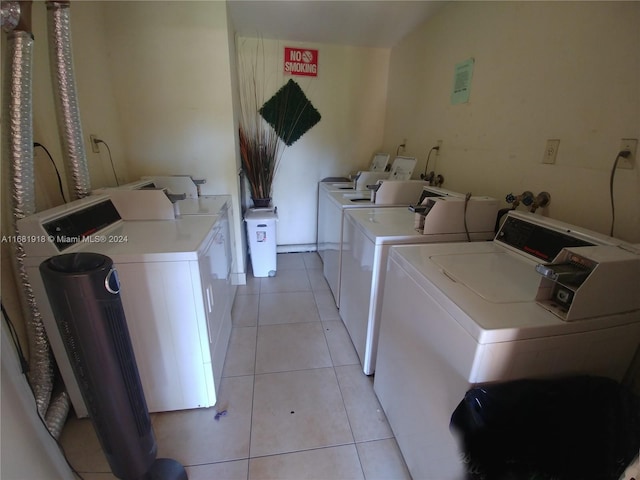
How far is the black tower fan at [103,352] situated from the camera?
84 cm

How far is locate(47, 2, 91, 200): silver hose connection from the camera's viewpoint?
1.38 meters

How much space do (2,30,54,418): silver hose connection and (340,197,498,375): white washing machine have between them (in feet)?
5.19

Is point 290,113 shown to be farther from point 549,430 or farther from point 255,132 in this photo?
point 549,430

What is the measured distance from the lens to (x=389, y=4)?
219cm

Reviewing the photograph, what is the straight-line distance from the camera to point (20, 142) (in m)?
1.15

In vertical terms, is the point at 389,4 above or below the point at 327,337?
above

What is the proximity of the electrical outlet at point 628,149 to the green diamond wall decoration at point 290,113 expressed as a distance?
2.68 m

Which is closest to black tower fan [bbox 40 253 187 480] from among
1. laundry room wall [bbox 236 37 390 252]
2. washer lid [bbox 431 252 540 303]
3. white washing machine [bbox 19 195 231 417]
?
white washing machine [bbox 19 195 231 417]

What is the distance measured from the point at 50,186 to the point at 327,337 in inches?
75.5

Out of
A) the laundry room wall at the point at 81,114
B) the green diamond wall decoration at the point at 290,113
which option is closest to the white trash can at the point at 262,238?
the green diamond wall decoration at the point at 290,113

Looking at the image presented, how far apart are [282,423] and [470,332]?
3.79ft

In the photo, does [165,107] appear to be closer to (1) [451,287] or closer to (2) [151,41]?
(2) [151,41]

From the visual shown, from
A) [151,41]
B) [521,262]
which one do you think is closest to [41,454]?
[521,262]

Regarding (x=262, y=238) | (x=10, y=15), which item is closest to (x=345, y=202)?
(x=262, y=238)
